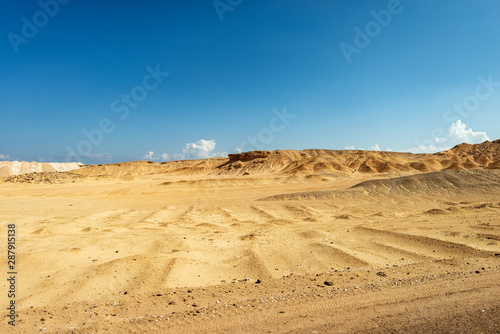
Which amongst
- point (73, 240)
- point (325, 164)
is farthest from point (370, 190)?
point (325, 164)

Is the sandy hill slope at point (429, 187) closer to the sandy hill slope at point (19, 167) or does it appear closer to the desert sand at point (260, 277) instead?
the desert sand at point (260, 277)

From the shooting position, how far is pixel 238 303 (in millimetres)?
4133

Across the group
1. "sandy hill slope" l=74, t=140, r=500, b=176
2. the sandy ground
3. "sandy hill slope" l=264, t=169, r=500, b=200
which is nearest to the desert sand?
the sandy ground

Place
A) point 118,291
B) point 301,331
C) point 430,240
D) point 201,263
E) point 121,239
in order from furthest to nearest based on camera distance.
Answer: point 121,239, point 430,240, point 201,263, point 118,291, point 301,331

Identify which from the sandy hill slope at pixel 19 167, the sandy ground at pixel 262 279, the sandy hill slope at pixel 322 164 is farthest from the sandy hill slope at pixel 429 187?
the sandy hill slope at pixel 19 167

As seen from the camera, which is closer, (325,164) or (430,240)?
(430,240)

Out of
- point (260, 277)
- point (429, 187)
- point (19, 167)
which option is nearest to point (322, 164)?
point (429, 187)

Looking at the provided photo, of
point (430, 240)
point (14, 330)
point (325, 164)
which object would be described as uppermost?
point (325, 164)

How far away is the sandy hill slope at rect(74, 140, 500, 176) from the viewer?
5903cm

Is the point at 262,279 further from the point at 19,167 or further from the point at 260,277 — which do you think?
the point at 19,167

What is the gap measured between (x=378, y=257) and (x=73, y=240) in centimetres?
861

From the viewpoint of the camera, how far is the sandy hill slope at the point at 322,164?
5903cm

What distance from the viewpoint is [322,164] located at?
59.4m

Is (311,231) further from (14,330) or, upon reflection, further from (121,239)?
(14,330)
